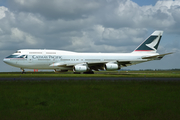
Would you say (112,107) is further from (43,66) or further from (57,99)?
(43,66)

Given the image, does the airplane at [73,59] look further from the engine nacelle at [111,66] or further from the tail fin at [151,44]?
the tail fin at [151,44]

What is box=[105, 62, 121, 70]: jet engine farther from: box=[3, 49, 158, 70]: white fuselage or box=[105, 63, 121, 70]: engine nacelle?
box=[3, 49, 158, 70]: white fuselage

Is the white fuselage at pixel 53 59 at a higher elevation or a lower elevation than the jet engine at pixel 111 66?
higher

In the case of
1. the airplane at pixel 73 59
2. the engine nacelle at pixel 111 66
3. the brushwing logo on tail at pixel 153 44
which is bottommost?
the engine nacelle at pixel 111 66

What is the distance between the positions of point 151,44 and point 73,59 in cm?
1917

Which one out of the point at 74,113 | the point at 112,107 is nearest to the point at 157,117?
the point at 112,107

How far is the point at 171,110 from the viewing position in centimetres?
831

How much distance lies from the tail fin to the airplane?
239 mm

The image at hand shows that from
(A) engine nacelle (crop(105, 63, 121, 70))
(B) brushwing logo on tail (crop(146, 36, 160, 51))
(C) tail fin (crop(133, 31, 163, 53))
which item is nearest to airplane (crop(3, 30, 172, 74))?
(A) engine nacelle (crop(105, 63, 121, 70))

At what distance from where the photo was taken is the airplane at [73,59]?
1566 inches

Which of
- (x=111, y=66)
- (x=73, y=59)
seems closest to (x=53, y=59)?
(x=73, y=59)

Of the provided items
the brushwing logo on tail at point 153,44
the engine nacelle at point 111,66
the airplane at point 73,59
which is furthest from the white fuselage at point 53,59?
the brushwing logo on tail at point 153,44

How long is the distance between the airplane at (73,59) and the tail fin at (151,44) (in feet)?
0.78

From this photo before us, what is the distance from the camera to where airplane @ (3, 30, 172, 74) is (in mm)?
39781
